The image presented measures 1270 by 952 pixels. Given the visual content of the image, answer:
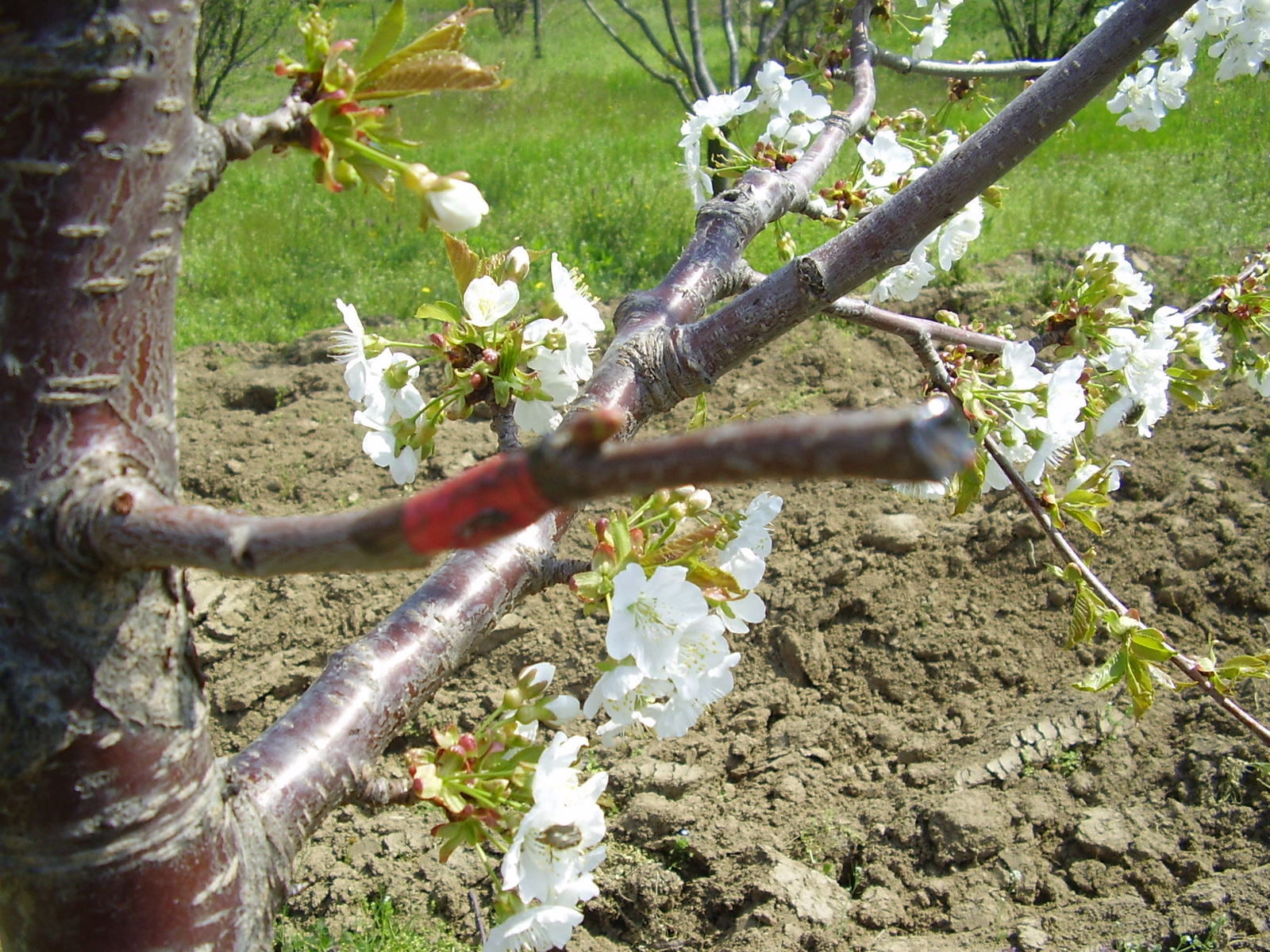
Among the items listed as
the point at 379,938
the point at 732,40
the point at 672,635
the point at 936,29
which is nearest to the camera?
the point at 672,635

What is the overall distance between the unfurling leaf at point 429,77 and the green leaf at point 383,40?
28 mm

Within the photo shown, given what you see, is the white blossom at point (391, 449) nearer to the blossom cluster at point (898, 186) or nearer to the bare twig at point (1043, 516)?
the bare twig at point (1043, 516)

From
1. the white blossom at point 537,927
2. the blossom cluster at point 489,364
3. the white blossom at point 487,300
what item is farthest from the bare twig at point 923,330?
the white blossom at point 537,927

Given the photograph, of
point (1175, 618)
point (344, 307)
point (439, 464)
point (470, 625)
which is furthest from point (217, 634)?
point (1175, 618)

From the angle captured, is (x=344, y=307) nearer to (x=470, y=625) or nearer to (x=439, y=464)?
(x=470, y=625)

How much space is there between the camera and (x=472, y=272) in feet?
4.58

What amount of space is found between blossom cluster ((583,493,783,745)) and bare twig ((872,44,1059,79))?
2.02 metres

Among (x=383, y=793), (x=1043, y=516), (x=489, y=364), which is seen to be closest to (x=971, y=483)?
(x=1043, y=516)

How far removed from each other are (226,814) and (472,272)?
88cm

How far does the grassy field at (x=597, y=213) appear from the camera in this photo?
20.5ft

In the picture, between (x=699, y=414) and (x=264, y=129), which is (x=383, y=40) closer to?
(x=264, y=129)

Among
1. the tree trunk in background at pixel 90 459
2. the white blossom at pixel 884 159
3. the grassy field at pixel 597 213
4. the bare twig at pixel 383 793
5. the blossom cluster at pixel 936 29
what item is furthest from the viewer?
the grassy field at pixel 597 213

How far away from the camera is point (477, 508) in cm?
38

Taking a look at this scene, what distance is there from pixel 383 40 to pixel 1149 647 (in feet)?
5.21
